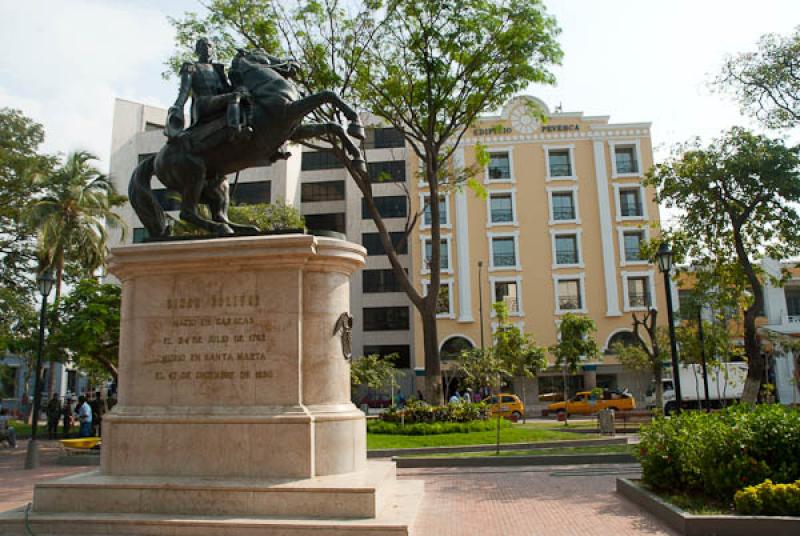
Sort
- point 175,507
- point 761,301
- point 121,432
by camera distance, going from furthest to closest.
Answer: point 761,301 → point 121,432 → point 175,507

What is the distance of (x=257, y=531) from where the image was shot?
6.75 meters

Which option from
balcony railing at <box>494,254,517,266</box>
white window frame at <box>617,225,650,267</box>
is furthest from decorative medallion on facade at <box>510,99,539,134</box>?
white window frame at <box>617,225,650,267</box>

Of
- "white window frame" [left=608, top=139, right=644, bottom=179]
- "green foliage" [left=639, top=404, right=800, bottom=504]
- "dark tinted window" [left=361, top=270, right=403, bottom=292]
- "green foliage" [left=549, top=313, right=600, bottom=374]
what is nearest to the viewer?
"green foliage" [left=639, top=404, right=800, bottom=504]

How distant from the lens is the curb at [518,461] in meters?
14.2

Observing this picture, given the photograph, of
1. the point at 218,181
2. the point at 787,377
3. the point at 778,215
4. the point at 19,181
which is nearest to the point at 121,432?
the point at 218,181

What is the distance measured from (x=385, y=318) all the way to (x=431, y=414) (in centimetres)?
2789

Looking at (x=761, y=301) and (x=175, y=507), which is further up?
(x=761, y=301)

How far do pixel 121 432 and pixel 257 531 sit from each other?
2.30m

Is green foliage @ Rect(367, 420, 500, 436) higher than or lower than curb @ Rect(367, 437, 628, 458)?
higher

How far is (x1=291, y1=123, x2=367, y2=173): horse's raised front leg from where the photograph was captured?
8938 mm

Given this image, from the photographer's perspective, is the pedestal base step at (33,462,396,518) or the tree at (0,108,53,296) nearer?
the pedestal base step at (33,462,396,518)

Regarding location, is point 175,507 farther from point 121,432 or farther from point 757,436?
point 757,436

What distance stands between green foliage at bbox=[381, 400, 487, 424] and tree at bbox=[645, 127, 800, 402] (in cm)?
813

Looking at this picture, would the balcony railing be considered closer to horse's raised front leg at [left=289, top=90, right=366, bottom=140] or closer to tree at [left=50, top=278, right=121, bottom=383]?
tree at [left=50, top=278, right=121, bottom=383]
